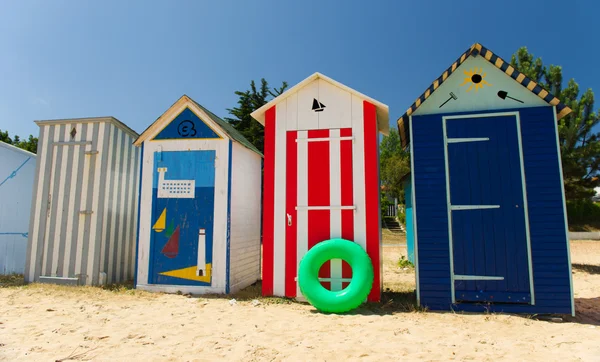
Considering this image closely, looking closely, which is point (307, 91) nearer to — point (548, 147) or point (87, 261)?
point (548, 147)

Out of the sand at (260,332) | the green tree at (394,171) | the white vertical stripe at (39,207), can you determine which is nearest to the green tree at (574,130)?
the sand at (260,332)

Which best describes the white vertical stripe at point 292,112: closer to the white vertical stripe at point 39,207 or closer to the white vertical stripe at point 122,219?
the white vertical stripe at point 122,219

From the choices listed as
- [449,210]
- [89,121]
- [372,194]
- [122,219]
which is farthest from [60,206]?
[449,210]

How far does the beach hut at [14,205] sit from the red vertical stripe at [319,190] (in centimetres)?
667

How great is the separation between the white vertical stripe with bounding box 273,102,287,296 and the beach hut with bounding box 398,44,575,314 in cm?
204

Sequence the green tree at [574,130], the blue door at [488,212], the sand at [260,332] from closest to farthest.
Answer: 1. the sand at [260,332]
2. the blue door at [488,212]
3. the green tree at [574,130]

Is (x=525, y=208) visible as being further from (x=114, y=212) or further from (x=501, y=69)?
(x=114, y=212)

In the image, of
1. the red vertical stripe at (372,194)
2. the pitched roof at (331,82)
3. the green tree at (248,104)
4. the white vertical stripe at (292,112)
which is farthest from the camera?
the green tree at (248,104)

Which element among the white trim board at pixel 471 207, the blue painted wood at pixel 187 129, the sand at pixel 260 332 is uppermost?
the blue painted wood at pixel 187 129

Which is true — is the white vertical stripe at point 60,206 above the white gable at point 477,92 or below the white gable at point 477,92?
below

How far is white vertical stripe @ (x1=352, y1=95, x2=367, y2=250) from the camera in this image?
17.7 feet

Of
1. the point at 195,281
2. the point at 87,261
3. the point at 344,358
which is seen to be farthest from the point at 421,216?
the point at 87,261

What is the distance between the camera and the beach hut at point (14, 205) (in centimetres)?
762

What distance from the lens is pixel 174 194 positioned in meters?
6.22
